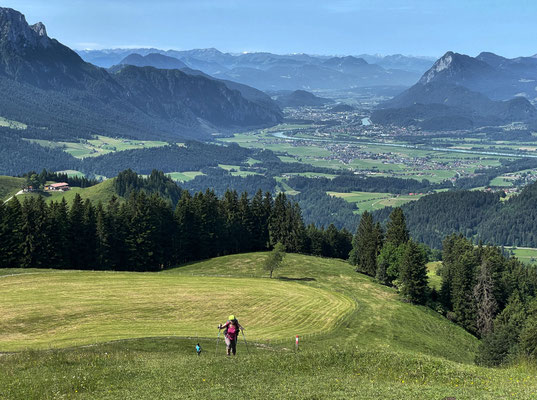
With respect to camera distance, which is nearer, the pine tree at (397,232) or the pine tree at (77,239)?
the pine tree at (77,239)

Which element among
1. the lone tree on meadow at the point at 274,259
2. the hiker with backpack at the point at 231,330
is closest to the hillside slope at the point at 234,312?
the lone tree on meadow at the point at 274,259

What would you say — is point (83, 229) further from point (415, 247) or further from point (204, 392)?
point (204, 392)

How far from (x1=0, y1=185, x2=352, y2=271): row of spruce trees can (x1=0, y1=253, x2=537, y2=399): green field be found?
10.1 metres

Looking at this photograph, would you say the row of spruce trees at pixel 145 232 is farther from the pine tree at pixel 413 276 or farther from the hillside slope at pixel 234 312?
the pine tree at pixel 413 276

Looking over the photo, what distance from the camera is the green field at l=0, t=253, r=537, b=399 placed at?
3034cm

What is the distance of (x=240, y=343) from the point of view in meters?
52.3

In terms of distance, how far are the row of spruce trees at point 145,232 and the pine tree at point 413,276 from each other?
4175 cm

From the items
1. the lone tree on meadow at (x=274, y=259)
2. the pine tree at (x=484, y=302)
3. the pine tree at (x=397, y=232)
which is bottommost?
the pine tree at (x=484, y=302)

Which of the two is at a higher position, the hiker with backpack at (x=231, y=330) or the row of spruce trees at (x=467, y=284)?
the hiker with backpack at (x=231, y=330)

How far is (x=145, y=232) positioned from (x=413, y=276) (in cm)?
5727

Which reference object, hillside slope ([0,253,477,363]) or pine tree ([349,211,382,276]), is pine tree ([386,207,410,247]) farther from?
hillside slope ([0,253,477,363])

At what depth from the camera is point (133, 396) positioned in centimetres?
2895

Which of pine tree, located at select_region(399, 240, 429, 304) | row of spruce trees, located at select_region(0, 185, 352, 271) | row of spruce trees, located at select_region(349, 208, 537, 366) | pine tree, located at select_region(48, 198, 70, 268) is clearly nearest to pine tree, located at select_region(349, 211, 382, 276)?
row of spruce trees, located at select_region(349, 208, 537, 366)

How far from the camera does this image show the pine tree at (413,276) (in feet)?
295
